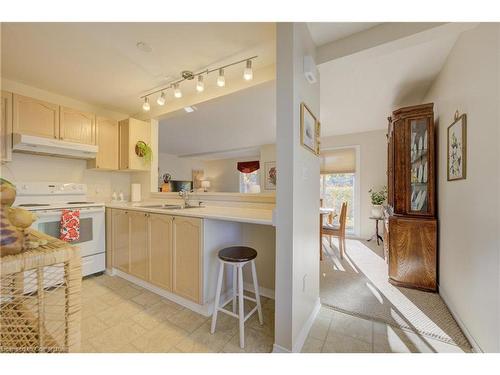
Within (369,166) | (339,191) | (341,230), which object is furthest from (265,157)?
(341,230)

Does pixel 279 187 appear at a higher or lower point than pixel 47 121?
lower

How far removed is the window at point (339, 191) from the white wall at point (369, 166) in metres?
0.22

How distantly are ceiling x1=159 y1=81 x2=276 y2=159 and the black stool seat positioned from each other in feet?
5.14

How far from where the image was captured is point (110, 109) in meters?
3.10

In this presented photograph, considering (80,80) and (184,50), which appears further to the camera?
(80,80)

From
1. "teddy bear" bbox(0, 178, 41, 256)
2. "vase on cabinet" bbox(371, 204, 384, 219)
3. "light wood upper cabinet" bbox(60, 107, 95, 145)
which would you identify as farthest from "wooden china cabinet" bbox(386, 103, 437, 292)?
"light wood upper cabinet" bbox(60, 107, 95, 145)

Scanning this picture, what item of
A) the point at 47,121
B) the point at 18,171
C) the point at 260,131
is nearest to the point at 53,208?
the point at 18,171

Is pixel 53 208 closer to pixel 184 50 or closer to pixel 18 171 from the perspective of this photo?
pixel 18 171

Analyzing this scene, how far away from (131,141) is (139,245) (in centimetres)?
147

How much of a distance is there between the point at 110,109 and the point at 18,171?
1340mm

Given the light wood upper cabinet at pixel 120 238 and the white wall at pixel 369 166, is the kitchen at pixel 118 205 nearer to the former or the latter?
the light wood upper cabinet at pixel 120 238

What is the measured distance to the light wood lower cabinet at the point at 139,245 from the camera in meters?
2.14

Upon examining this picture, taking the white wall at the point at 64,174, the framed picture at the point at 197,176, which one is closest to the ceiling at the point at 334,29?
the white wall at the point at 64,174
